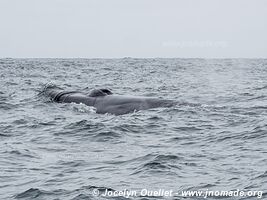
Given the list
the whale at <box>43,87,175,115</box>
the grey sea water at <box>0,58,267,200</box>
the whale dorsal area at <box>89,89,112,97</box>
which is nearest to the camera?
the grey sea water at <box>0,58,267,200</box>

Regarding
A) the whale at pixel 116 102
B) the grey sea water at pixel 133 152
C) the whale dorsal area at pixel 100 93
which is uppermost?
the whale dorsal area at pixel 100 93

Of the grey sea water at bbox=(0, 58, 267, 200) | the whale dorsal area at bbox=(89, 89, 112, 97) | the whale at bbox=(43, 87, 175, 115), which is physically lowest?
the grey sea water at bbox=(0, 58, 267, 200)

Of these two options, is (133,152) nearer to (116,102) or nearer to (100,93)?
(116,102)

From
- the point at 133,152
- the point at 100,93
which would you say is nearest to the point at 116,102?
the point at 100,93

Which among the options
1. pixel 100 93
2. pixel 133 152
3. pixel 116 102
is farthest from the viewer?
pixel 100 93

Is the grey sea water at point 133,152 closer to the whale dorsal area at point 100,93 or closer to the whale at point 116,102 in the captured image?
the whale at point 116,102

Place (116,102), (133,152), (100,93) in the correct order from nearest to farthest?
(133,152) < (116,102) < (100,93)

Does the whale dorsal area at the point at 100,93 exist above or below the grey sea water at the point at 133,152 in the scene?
above

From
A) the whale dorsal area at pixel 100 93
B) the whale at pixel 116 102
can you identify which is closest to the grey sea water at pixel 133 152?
the whale at pixel 116 102

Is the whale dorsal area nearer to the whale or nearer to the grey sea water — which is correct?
the whale

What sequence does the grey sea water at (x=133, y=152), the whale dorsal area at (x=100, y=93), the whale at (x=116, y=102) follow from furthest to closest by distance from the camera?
the whale dorsal area at (x=100, y=93) → the whale at (x=116, y=102) → the grey sea water at (x=133, y=152)

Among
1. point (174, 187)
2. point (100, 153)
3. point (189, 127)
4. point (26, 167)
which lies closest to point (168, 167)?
point (174, 187)

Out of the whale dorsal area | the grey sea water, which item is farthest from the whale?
the grey sea water

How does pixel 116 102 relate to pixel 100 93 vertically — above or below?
below
